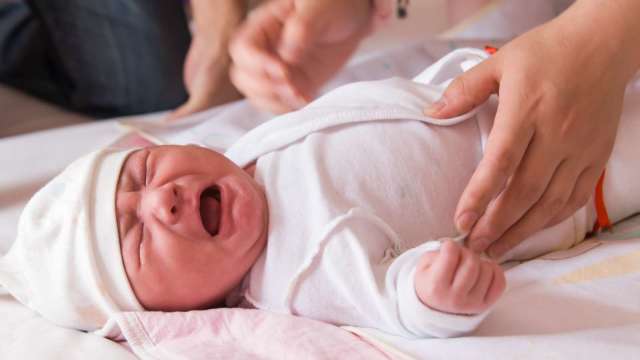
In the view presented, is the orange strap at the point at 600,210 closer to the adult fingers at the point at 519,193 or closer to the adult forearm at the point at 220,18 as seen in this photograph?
the adult fingers at the point at 519,193

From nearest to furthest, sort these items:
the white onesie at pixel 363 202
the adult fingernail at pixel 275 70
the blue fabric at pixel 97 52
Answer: the white onesie at pixel 363 202 < the adult fingernail at pixel 275 70 < the blue fabric at pixel 97 52

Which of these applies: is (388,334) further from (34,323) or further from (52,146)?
(52,146)

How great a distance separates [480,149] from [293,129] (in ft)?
0.75

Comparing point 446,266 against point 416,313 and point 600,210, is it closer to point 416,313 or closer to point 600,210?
point 416,313

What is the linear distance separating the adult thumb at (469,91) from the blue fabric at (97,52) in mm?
1016

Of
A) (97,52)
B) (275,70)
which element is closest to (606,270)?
(275,70)

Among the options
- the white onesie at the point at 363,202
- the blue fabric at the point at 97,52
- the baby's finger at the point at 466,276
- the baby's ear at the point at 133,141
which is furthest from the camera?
the blue fabric at the point at 97,52

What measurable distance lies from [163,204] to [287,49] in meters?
0.36

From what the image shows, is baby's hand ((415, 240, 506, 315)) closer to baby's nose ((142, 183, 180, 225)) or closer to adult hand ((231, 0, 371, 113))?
baby's nose ((142, 183, 180, 225))

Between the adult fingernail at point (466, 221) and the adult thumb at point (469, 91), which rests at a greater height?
the adult thumb at point (469, 91)

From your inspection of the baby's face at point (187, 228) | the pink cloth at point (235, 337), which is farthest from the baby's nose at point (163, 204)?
the pink cloth at point (235, 337)

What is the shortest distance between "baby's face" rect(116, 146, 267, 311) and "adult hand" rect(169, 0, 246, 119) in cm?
50

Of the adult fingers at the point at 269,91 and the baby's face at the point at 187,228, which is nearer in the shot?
the baby's face at the point at 187,228

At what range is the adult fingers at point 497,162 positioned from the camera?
0.77m
